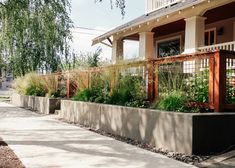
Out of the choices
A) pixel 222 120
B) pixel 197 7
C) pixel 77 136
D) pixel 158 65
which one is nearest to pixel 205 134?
pixel 222 120

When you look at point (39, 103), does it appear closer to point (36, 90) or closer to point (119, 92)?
point (36, 90)

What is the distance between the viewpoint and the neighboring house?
47.7 ft

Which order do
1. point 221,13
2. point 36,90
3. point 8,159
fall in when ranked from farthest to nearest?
point 36,90
point 221,13
point 8,159

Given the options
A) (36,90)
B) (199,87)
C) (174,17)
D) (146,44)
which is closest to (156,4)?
(146,44)

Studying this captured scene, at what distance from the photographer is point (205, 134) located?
24.6ft

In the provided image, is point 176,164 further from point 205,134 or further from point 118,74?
point 118,74

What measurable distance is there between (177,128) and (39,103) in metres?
12.3

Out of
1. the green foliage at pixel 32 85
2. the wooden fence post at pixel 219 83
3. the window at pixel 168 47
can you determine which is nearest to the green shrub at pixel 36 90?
the green foliage at pixel 32 85

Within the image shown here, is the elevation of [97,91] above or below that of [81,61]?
below

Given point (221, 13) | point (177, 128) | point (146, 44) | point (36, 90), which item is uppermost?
point (221, 13)

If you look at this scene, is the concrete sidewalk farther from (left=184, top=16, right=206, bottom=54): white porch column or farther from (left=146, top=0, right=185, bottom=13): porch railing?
(left=146, top=0, right=185, bottom=13): porch railing

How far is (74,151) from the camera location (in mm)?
8031

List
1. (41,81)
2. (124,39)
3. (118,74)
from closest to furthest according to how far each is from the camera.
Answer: (118,74), (41,81), (124,39)

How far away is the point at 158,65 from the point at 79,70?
5.57 meters
